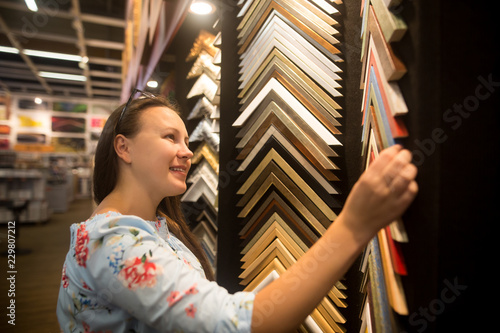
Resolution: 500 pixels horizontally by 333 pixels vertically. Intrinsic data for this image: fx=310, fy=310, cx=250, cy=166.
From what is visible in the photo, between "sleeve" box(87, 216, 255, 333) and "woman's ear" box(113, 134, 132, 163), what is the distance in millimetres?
401

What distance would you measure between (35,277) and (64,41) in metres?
6.20

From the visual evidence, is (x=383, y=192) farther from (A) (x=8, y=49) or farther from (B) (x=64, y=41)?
(A) (x=8, y=49)

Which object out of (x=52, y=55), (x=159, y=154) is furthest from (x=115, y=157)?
(x=52, y=55)

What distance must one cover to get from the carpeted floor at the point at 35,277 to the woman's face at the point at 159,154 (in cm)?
288

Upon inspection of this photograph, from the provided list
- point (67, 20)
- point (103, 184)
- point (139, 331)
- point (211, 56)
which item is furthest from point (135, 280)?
point (67, 20)

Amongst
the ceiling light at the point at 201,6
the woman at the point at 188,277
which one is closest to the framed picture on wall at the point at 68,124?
the ceiling light at the point at 201,6

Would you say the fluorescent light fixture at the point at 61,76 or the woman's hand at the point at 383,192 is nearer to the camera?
the woman's hand at the point at 383,192

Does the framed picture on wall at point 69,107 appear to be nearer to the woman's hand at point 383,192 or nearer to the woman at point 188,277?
the woman at point 188,277

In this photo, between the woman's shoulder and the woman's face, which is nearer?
the woman's shoulder

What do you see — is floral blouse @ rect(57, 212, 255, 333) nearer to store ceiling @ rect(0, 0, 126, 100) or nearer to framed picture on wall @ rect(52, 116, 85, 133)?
store ceiling @ rect(0, 0, 126, 100)

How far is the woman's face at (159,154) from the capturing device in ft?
3.87

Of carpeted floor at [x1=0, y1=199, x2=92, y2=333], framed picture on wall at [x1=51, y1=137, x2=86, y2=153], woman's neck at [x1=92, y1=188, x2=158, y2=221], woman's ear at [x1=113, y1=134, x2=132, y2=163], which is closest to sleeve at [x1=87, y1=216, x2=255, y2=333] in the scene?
woman's neck at [x1=92, y1=188, x2=158, y2=221]

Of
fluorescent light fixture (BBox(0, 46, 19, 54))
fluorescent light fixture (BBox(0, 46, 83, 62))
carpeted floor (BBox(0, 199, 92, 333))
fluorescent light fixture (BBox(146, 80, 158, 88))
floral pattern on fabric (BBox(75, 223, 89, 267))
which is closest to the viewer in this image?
floral pattern on fabric (BBox(75, 223, 89, 267))

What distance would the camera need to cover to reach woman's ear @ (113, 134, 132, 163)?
120 centimetres
